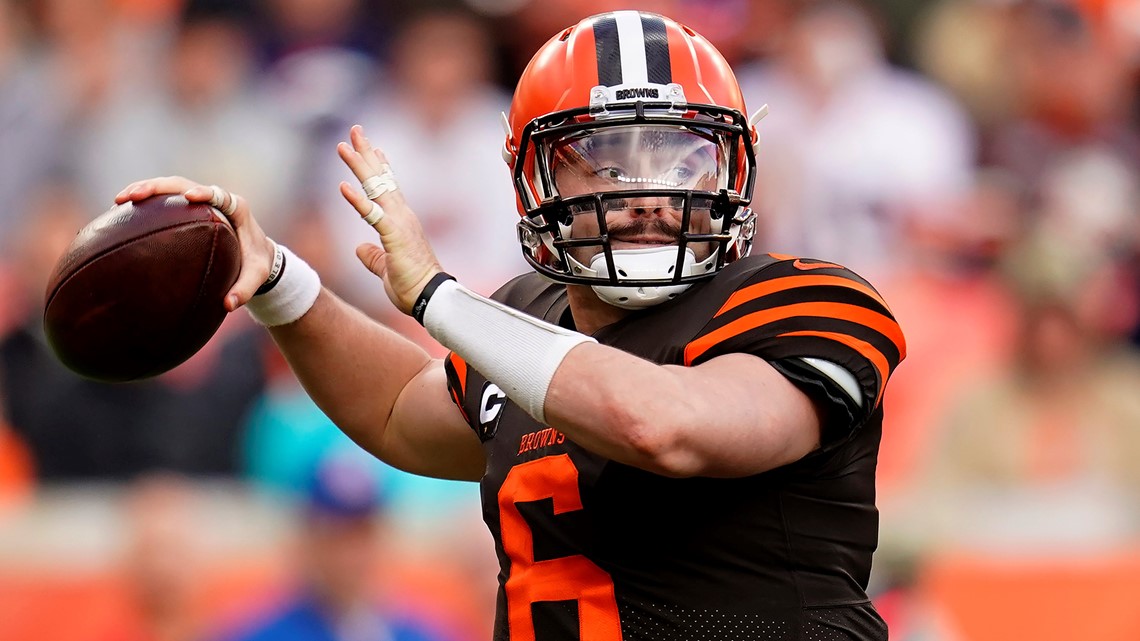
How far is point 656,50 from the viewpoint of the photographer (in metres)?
2.15

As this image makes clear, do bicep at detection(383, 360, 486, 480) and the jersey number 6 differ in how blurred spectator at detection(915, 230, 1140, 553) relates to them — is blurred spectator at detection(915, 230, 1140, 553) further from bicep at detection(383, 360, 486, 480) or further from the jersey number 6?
the jersey number 6

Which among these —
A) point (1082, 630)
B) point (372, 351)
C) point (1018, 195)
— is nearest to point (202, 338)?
point (372, 351)

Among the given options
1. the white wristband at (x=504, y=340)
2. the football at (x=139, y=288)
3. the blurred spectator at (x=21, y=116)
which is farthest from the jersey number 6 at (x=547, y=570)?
the blurred spectator at (x=21, y=116)

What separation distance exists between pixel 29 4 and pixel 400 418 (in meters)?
3.80

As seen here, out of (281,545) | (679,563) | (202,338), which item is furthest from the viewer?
(281,545)

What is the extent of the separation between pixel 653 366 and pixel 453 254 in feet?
11.5

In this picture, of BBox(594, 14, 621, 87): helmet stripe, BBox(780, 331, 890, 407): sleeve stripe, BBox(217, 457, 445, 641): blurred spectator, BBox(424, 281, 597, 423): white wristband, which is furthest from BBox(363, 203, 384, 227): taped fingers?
BBox(217, 457, 445, 641): blurred spectator

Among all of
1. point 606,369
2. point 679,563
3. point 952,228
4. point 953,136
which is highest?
point 953,136

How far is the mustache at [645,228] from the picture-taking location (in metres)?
2.04

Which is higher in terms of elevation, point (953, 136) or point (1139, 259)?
point (953, 136)

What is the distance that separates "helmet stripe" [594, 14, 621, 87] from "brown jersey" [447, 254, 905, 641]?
14.0 inches

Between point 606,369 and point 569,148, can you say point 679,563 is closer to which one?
point 606,369

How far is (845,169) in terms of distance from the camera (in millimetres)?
5254

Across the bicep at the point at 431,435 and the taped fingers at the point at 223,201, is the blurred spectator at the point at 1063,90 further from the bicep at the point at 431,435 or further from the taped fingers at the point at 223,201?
the taped fingers at the point at 223,201
